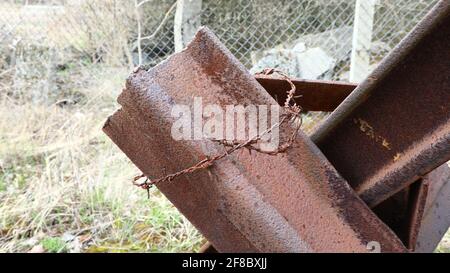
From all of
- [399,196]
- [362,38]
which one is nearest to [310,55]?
[362,38]

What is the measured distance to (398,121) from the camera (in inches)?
46.1

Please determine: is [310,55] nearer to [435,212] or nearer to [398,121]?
[435,212]

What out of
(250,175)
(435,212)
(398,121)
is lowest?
(435,212)

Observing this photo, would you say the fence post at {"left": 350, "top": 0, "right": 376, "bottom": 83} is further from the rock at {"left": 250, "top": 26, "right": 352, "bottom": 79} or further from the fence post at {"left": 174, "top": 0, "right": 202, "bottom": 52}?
the fence post at {"left": 174, "top": 0, "right": 202, "bottom": 52}

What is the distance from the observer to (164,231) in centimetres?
330

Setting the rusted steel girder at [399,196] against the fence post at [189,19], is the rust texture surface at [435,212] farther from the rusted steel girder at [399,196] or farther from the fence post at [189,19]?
the fence post at [189,19]

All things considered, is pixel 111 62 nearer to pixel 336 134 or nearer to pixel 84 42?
pixel 84 42

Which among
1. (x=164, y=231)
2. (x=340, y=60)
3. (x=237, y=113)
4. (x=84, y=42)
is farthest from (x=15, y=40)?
(x=237, y=113)

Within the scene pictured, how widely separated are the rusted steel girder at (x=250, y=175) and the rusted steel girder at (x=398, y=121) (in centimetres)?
10

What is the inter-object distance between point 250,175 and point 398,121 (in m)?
0.41

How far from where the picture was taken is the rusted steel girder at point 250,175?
1.17 m

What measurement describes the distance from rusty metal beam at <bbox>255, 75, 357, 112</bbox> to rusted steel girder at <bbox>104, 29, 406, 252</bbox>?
28 cm

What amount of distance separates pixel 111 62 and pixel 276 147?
Answer: 15.3ft

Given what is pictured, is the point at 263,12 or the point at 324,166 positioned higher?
the point at 263,12
